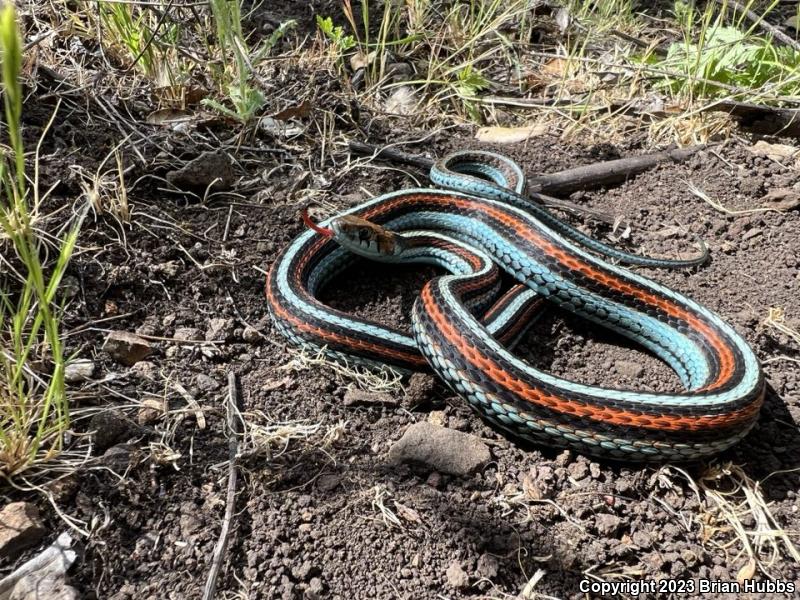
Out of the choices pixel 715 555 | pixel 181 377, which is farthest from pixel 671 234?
pixel 181 377

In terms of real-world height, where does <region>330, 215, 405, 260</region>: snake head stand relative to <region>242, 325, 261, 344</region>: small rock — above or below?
above

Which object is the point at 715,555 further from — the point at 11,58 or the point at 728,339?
the point at 11,58

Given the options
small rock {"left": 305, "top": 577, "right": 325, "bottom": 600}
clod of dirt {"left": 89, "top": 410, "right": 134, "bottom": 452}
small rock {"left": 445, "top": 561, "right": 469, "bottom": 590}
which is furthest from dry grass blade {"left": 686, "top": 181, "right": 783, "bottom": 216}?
clod of dirt {"left": 89, "top": 410, "right": 134, "bottom": 452}

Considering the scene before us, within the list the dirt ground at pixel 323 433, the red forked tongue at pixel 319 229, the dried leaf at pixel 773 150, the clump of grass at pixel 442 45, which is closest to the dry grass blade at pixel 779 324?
the dirt ground at pixel 323 433

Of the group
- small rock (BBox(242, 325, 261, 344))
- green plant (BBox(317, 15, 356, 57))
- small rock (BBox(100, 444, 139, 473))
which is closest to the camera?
small rock (BBox(100, 444, 139, 473))

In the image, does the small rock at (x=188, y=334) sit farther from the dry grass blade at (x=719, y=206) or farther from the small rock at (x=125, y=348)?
the dry grass blade at (x=719, y=206)

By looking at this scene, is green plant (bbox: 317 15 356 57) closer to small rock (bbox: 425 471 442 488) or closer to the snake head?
the snake head
